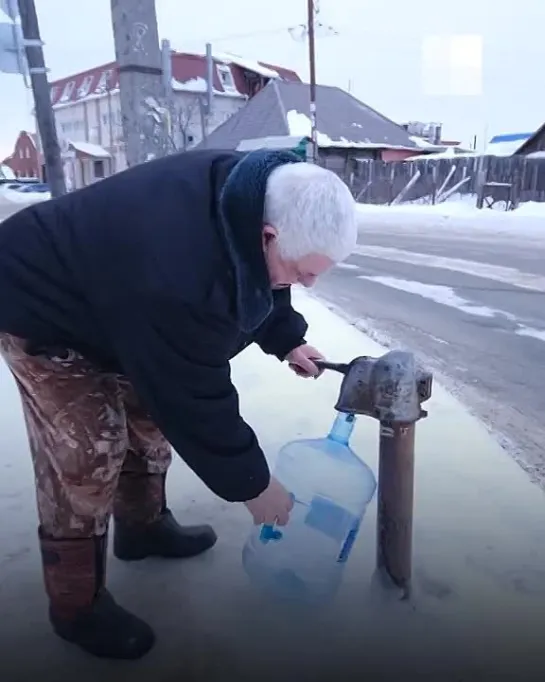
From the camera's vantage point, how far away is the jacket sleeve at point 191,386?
4.15 ft

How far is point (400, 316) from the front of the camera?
5207mm

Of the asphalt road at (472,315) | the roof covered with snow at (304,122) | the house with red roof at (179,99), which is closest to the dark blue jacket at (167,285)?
the asphalt road at (472,315)

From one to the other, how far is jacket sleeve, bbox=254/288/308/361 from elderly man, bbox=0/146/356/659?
343 mm

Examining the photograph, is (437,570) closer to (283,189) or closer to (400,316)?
(283,189)

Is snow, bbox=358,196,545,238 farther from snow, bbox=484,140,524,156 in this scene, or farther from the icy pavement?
the icy pavement

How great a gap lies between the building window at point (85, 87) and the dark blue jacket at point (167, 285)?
35.0 m

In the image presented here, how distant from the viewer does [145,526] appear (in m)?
1.93

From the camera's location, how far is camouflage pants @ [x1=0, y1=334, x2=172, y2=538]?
1.48 meters

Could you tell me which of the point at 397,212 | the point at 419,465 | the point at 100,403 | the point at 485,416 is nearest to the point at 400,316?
the point at 485,416

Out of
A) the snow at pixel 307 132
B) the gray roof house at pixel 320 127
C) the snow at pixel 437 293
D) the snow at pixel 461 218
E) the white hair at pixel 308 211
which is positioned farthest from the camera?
the gray roof house at pixel 320 127

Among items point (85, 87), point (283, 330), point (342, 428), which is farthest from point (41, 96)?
point (85, 87)

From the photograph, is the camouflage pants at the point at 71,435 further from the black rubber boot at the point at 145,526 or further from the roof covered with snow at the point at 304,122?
the roof covered with snow at the point at 304,122

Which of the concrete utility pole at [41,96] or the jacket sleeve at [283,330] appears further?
the concrete utility pole at [41,96]

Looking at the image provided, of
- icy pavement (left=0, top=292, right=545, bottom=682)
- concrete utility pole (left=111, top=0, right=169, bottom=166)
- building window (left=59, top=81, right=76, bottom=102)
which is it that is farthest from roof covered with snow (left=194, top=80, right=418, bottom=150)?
icy pavement (left=0, top=292, right=545, bottom=682)
